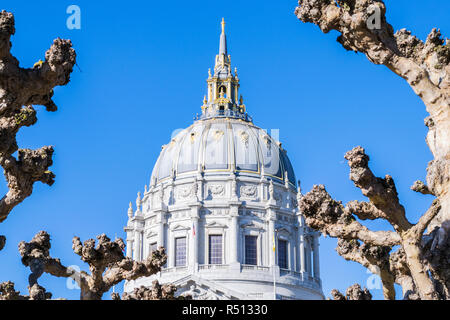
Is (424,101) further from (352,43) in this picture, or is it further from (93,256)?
(93,256)

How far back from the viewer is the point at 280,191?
87938 millimetres

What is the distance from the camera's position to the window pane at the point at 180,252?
8224 cm

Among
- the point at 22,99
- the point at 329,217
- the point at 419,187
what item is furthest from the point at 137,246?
the point at 329,217

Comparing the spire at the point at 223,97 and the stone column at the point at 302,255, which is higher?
the spire at the point at 223,97

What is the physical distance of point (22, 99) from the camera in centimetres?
2048

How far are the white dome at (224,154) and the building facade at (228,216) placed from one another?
111mm

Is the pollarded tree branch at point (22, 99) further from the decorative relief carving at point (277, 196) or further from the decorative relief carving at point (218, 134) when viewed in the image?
the decorative relief carving at point (218, 134)

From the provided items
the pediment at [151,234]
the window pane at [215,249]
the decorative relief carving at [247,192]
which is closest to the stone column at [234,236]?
the window pane at [215,249]

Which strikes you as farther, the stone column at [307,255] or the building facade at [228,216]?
the stone column at [307,255]

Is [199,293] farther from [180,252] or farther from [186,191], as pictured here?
[186,191]

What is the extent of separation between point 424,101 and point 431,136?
34.2 inches

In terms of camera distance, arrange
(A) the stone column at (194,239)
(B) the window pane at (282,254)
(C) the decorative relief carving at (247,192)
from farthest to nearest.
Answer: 1. (C) the decorative relief carving at (247,192)
2. (B) the window pane at (282,254)
3. (A) the stone column at (194,239)

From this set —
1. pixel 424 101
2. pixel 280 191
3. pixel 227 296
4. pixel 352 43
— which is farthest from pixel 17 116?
pixel 280 191

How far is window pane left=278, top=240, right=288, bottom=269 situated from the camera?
3285 inches
